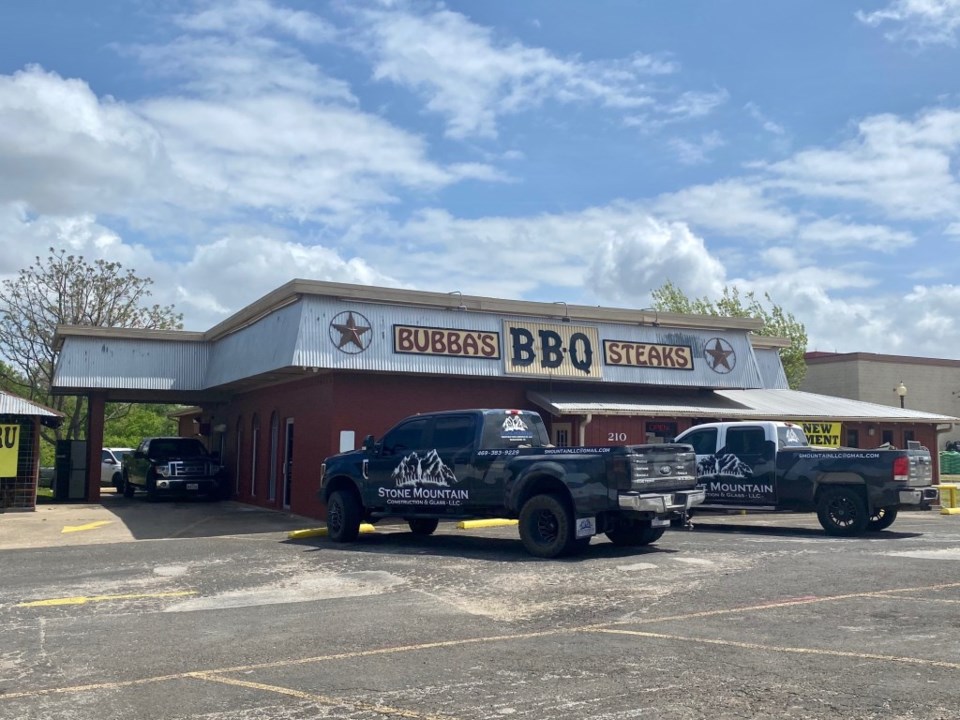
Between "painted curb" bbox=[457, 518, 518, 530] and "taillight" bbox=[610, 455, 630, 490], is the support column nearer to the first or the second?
"painted curb" bbox=[457, 518, 518, 530]

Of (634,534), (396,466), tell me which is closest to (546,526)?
(634,534)

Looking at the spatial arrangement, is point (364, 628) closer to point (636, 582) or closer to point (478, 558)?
point (636, 582)

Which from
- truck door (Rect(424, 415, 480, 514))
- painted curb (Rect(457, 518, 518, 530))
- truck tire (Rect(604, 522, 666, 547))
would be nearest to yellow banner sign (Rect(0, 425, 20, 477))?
painted curb (Rect(457, 518, 518, 530))

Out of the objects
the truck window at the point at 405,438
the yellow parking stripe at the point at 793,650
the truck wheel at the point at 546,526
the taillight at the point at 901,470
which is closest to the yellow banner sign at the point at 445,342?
the truck window at the point at 405,438

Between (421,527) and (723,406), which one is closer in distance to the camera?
(421,527)

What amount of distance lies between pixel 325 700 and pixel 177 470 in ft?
71.8

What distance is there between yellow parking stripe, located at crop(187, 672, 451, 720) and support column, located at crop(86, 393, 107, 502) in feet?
75.4

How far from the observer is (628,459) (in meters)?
13.3

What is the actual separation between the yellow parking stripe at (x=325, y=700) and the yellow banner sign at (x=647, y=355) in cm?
1752

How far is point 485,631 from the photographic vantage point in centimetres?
888

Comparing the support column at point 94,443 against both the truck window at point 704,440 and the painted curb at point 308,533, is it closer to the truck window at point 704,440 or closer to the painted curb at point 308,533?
the painted curb at point 308,533

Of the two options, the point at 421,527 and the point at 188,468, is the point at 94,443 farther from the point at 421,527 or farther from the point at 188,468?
the point at 421,527

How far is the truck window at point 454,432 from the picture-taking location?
15258 mm

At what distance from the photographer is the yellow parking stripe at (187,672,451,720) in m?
6.18
